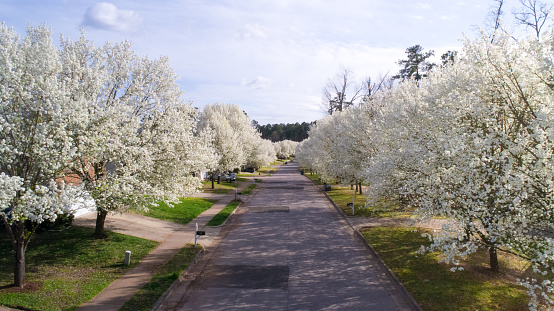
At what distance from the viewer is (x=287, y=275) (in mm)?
12172

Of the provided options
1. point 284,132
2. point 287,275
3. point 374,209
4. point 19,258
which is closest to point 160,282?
point 19,258

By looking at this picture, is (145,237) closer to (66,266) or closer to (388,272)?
(66,266)

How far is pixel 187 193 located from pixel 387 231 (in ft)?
34.0

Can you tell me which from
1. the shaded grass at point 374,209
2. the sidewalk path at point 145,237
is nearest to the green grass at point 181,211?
the sidewalk path at point 145,237

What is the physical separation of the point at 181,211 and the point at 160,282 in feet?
41.5

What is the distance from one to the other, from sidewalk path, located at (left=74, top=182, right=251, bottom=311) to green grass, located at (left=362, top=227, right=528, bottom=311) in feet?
27.4

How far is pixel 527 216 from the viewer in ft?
26.0

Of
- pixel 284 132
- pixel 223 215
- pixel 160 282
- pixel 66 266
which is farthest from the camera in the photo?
pixel 284 132

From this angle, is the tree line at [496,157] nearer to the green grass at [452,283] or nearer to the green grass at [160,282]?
the green grass at [452,283]

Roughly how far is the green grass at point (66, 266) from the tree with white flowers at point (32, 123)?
0.81 meters

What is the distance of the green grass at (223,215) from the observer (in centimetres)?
2114

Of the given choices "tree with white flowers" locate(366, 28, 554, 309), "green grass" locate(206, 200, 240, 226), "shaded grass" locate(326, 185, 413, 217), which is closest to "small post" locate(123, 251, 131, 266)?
"green grass" locate(206, 200, 240, 226)

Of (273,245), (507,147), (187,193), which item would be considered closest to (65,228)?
(187,193)

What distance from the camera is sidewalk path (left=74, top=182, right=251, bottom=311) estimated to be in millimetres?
9930
